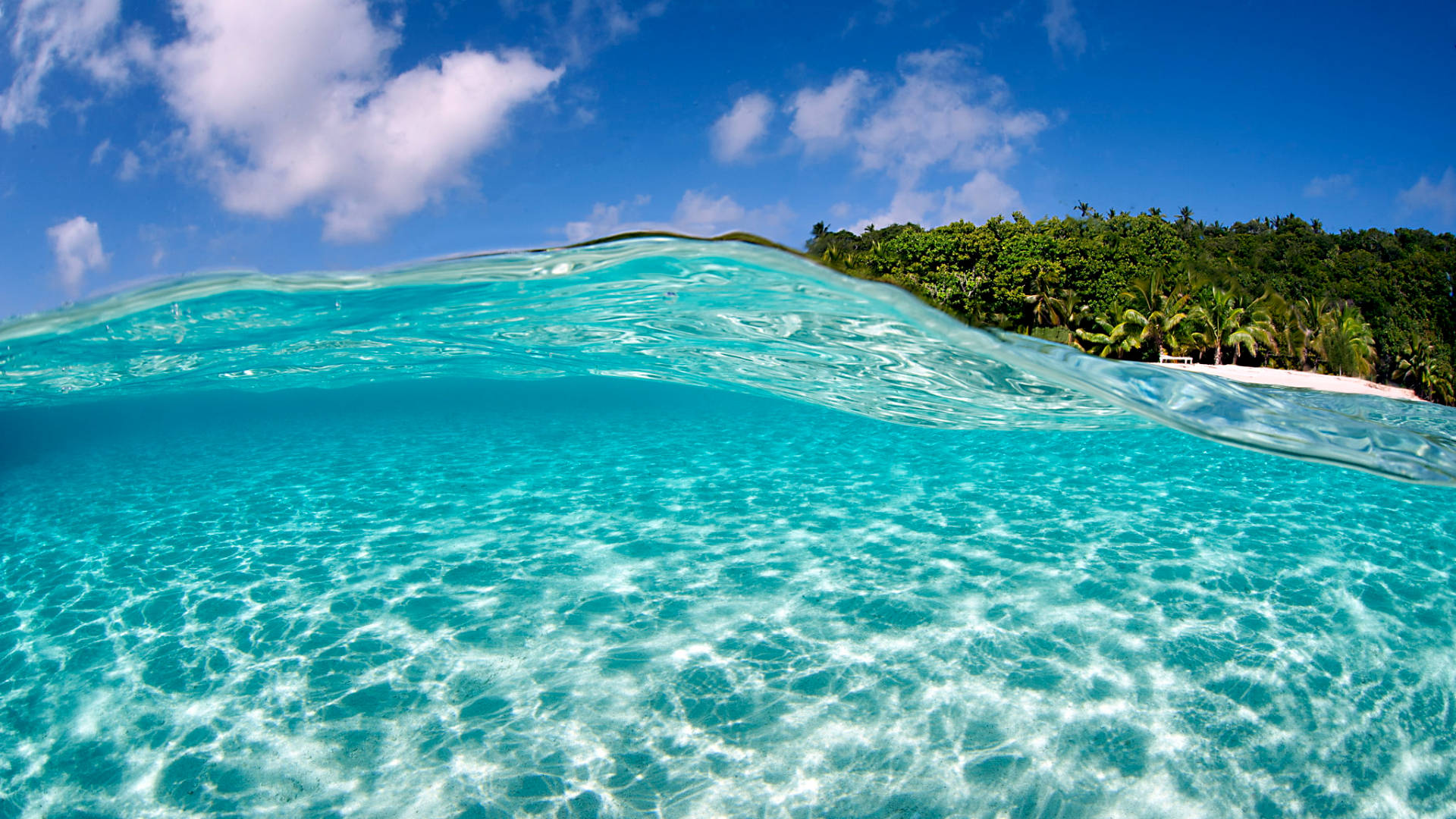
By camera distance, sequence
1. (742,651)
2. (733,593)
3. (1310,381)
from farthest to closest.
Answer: (1310,381) → (733,593) → (742,651)

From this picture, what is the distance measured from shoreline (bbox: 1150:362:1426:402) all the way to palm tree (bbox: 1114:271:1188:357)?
7.45ft

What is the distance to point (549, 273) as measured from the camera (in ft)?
37.2

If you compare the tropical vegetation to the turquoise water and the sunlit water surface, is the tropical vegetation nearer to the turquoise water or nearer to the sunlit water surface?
the turquoise water

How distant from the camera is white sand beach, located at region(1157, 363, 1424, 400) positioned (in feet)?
78.6

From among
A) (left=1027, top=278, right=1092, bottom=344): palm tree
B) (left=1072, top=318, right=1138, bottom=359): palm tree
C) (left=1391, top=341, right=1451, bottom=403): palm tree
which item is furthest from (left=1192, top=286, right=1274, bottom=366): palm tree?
(left=1391, top=341, right=1451, bottom=403): palm tree

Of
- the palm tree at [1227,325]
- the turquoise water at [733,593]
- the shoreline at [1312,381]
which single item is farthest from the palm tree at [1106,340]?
the turquoise water at [733,593]

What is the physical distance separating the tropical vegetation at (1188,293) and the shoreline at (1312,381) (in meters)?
1.67

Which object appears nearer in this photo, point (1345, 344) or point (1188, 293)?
point (1345, 344)

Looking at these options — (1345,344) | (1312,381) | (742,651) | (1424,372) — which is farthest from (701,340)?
(1424,372)

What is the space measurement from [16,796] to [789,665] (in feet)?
18.4

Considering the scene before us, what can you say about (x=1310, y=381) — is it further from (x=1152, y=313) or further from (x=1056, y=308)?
(x=1056, y=308)

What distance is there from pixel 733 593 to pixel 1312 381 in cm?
2793

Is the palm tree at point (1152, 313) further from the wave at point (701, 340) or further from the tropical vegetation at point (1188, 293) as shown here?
the wave at point (701, 340)

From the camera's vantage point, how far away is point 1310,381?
25.6 metres
